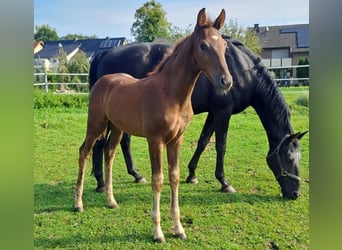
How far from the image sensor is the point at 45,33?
10.3 feet

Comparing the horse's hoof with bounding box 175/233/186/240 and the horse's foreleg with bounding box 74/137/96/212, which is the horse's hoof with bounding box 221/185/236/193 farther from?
the horse's foreleg with bounding box 74/137/96/212

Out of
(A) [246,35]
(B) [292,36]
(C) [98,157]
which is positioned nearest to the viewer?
(C) [98,157]

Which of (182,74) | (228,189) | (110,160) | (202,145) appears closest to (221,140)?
(202,145)

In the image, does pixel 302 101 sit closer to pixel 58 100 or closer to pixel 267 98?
pixel 267 98

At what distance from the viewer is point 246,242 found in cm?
267

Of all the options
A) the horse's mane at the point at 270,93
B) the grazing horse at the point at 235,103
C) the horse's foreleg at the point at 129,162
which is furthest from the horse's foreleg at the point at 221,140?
the horse's foreleg at the point at 129,162

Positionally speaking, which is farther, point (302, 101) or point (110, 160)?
point (302, 101)

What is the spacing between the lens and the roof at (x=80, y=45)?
362cm

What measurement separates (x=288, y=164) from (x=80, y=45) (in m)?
2.83

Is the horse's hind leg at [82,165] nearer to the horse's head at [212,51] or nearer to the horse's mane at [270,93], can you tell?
the horse's head at [212,51]

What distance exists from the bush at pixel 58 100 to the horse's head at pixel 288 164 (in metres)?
3.06

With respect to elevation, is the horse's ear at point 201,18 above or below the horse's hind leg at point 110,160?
above
